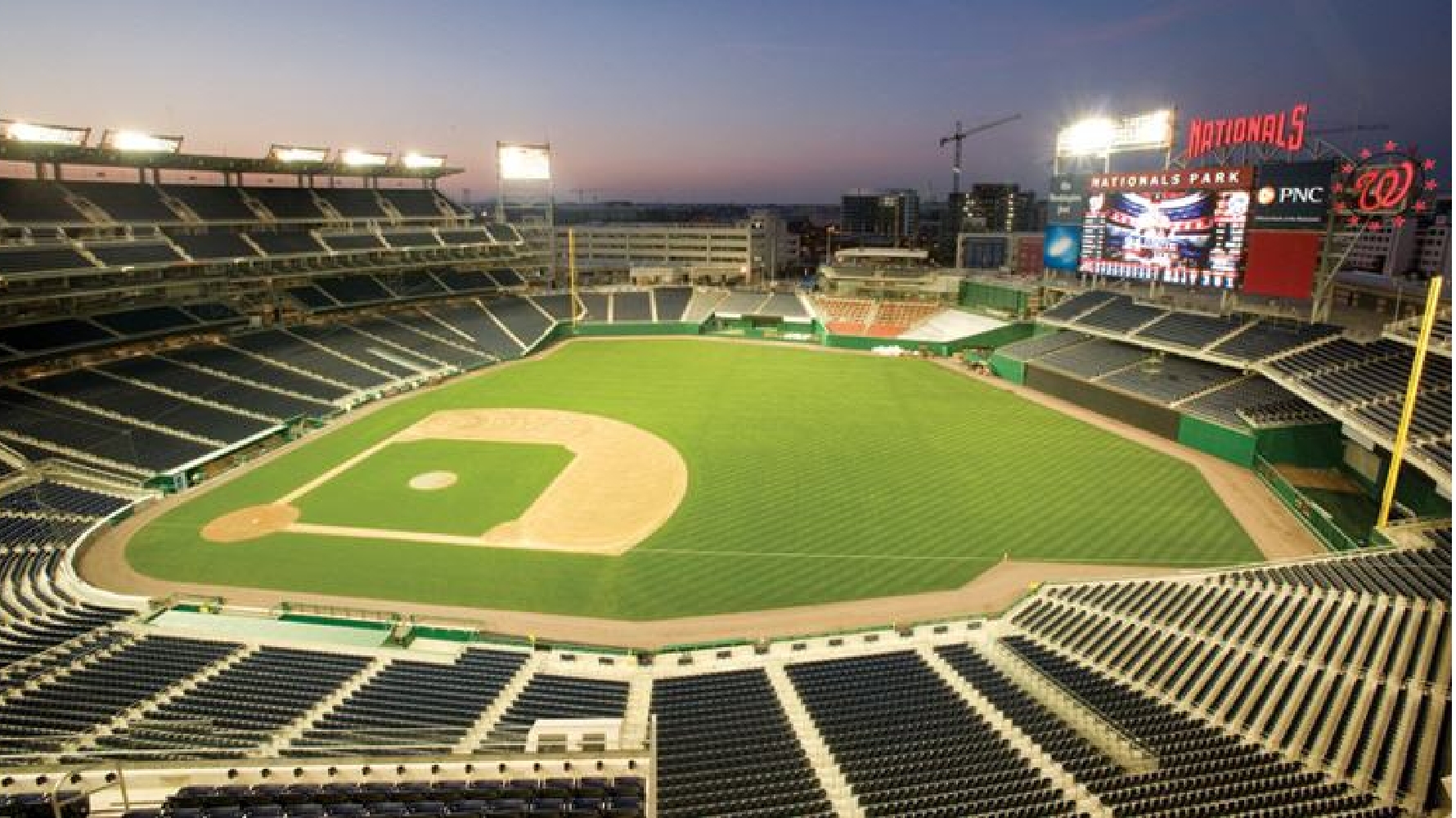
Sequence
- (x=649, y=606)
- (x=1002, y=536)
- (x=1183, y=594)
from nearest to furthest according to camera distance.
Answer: (x=1183, y=594) < (x=649, y=606) < (x=1002, y=536)

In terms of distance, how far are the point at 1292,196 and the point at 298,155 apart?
59.8 m

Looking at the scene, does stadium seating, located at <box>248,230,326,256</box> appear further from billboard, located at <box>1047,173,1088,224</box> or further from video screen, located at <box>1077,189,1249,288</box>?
video screen, located at <box>1077,189,1249,288</box>

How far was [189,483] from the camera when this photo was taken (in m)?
31.3

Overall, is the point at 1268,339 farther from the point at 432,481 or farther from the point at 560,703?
the point at 432,481

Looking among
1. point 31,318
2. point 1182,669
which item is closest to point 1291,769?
point 1182,669

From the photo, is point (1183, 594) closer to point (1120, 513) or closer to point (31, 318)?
point (1120, 513)

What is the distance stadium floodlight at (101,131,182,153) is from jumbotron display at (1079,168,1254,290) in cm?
5456

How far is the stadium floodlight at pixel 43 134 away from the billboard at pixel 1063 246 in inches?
2224

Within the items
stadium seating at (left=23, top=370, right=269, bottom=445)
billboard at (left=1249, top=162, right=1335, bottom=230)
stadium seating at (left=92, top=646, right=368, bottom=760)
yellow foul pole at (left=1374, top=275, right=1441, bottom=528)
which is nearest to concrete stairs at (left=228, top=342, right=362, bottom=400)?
stadium seating at (left=23, top=370, right=269, bottom=445)

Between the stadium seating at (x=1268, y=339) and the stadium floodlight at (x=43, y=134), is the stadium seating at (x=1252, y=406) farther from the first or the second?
the stadium floodlight at (x=43, y=134)

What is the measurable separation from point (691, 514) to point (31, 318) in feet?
117

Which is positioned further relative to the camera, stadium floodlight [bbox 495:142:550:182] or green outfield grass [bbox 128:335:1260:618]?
stadium floodlight [bbox 495:142:550:182]

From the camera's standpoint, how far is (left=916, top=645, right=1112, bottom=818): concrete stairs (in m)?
12.9

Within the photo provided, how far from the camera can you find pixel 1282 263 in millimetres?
36125
